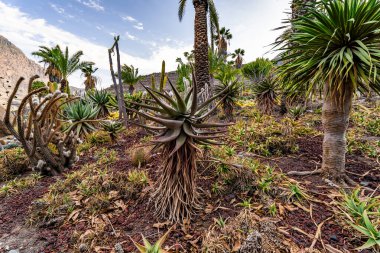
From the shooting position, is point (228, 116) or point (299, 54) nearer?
point (299, 54)

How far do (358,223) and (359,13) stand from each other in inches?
95.1

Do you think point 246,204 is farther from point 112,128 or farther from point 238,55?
point 238,55

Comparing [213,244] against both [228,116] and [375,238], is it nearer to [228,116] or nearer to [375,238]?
[375,238]

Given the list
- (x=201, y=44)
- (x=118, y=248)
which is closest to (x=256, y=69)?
(x=201, y=44)

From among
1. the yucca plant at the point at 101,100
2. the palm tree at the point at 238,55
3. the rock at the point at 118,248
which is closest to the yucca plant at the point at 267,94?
the yucca plant at the point at 101,100

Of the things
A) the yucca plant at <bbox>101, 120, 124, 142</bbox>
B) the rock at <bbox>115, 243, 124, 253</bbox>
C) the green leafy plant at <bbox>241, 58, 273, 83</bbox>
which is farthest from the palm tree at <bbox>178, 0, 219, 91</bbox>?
the rock at <bbox>115, 243, 124, 253</bbox>

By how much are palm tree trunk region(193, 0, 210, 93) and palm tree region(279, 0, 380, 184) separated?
5835mm

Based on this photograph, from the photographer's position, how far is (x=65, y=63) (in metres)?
17.4

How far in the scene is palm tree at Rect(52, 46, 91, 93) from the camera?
1709cm

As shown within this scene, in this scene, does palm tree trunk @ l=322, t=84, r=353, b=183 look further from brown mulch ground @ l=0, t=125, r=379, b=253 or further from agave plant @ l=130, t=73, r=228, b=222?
agave plant @ l=130, t=73, r=228, b=222

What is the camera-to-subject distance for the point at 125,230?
2395 millimetres

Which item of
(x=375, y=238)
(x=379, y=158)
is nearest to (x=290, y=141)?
(x=379, y=158)

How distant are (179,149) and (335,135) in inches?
91.9

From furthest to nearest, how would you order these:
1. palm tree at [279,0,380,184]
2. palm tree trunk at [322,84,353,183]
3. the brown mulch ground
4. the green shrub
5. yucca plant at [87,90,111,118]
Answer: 1. yucca plant at [87,90,111,118]
2. the green shrub
3. palm tree trunk at [322,84,353,183]
4. palm tree at [279,0,380,184]
5. the brown mulch ground
